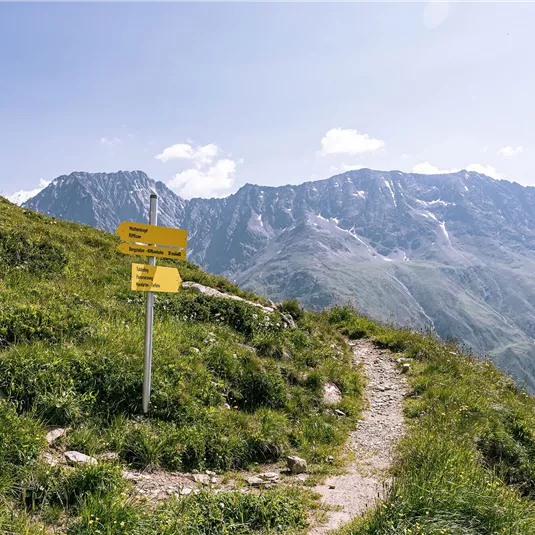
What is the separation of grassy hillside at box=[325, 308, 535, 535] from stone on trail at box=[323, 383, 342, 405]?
1901 mm

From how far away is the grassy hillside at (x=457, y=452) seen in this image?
4.61m

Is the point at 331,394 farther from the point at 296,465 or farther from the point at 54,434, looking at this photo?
the point at 54,434

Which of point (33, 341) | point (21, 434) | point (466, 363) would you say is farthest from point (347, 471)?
point (466, 363)

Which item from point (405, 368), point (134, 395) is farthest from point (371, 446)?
point (405, 368)

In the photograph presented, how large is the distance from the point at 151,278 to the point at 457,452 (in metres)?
5.97

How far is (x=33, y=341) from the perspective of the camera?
25.7ft

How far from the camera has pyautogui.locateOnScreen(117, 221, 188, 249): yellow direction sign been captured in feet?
23.2

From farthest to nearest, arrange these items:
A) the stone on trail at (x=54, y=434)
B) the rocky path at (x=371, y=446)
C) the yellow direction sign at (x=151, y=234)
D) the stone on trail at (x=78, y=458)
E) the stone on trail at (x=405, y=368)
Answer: the stone on trail at (x=405, y=368), the yellow direction sign at (x=151, y=234), the rocky path at (x=371, y=446), the stone on trail at (x=54, y=434), the stone on trail at (x=78, y=458)

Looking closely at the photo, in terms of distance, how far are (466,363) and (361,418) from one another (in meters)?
6.17

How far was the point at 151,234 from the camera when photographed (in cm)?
738

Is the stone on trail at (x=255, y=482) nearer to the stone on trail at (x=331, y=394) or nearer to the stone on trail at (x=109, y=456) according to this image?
the stone on trail at (x=109, y=456)

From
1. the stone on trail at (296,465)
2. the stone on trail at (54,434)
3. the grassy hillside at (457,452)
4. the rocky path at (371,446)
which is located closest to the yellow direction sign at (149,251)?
the stone on trail at (54,434)

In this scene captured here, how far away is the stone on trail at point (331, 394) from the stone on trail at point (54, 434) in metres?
6.53

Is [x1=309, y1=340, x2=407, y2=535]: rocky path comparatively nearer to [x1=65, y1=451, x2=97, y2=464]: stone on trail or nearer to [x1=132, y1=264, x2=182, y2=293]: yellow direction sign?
[x1=65, y1=451, x2=97, y2=464]: stone on trail
